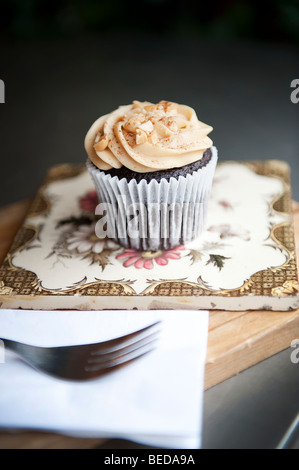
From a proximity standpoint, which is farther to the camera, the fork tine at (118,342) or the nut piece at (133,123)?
the nut piece at (133,123)

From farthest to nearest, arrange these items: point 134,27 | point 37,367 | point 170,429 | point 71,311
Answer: point 134,27 < point 71,311 < point 37,367 < point 170,429

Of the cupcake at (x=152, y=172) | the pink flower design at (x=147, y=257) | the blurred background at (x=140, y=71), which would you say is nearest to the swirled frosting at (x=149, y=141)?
the cupcake at (x=152, y=172)

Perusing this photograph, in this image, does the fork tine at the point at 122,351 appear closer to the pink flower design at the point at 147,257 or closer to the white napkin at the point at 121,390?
the white napkin at the point at 121,390

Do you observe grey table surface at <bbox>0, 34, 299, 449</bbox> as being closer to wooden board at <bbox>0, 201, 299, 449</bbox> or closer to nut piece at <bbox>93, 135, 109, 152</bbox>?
nut piece at <bbox>93, 135, 109, 152</bbox>

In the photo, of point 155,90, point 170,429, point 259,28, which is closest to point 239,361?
point 170,429

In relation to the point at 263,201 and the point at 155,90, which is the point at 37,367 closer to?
the point at 263,201

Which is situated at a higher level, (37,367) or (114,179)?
(114,179)

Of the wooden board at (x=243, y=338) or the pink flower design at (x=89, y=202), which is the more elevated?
the pink flower design at (x=89, y=202)
